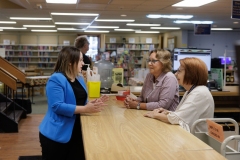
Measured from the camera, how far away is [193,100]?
107 inches

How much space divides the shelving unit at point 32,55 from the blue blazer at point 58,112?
17276mm

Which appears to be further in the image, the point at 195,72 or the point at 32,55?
the point at 32,55

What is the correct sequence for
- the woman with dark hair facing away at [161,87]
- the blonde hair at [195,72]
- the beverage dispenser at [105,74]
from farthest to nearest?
the beverage dispenser at [105,74] → the woman with dark hair facing away at [161,87] → the blonde hair at [195,72]

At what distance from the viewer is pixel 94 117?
9.73 ft

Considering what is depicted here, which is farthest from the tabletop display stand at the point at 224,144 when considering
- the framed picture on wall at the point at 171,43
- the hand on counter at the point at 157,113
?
the framed picture on wall at the point at 171,43

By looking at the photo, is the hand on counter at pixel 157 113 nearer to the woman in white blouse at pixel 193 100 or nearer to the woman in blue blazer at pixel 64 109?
the woman in white blouse at pixel 193 100

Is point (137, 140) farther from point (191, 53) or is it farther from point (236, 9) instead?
point (236, 9)

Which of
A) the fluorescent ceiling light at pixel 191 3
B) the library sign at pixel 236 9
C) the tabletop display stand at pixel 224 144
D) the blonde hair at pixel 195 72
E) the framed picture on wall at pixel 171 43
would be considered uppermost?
the fluorescent ceiling light at pixel 191 3

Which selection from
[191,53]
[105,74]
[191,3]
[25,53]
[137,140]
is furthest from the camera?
[25,53]

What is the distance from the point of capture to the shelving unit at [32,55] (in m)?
19.6

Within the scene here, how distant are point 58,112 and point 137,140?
0.80m

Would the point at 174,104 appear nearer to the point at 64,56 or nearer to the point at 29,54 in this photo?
the point at 64,56

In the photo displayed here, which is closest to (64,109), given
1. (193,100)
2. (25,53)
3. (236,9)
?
(193,100)

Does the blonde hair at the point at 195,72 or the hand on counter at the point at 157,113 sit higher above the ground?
the blonde hair at the point at 195,72
